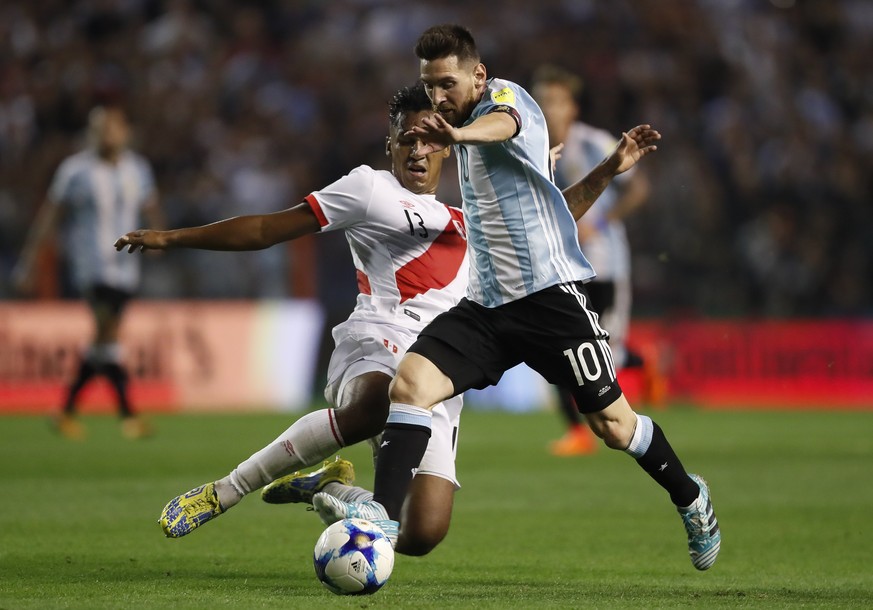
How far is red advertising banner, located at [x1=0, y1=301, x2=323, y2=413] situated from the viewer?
15219 millimetres

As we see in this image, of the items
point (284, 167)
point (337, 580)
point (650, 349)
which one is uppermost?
point (337, 580)

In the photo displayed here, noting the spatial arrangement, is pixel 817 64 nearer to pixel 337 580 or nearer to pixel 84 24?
pixel 84 24

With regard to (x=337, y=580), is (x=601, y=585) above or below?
below

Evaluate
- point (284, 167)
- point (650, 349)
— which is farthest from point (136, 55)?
point (650, 349)

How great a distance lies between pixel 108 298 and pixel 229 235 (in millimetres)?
7525

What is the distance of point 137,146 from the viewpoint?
1756cm

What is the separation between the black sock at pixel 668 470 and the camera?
18.0 feet

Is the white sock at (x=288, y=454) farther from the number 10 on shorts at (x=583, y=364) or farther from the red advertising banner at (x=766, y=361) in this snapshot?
the red advertising banner at (x=766, y=361)

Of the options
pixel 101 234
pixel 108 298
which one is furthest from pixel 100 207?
pixel 108 298

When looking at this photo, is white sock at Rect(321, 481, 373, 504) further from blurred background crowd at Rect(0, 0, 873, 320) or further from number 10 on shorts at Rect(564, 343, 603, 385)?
blurred background crowd at Rect(0, 0, 873, 320)

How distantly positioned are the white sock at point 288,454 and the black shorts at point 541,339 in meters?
0.71

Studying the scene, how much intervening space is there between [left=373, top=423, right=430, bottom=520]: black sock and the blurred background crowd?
10.4 metres

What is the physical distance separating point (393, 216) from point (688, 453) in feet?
18.9

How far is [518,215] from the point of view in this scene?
5301 mm
